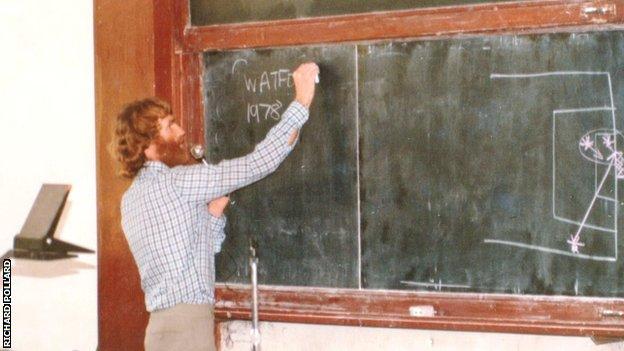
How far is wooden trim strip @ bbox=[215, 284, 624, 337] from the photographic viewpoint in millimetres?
2635

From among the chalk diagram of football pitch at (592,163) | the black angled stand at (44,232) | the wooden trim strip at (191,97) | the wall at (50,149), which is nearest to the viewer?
the black angled stand at (44,232)

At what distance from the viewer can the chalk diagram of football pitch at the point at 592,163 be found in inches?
103

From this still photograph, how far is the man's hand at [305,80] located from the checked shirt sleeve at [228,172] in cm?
21

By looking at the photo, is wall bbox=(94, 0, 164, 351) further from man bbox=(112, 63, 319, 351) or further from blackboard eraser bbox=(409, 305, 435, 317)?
blackboard eraser bbox=(409, 305, 435, 317)

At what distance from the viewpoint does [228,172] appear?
2.66 metres

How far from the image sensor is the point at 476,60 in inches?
108

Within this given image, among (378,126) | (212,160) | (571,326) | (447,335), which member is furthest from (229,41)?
(571,326)

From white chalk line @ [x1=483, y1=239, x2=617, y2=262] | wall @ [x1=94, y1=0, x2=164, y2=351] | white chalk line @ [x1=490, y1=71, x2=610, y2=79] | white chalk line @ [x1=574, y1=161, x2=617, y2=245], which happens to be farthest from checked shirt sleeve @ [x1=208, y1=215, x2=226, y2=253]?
white chalk line @ [x1=574, y1=161, x2=617, y2=245]

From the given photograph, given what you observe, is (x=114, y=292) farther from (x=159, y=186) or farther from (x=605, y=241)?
(x=605, y=241)

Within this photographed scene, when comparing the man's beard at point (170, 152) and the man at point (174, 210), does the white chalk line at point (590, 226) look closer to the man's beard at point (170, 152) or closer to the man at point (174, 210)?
the man at point (174, 210)

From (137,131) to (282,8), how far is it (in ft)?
2.23

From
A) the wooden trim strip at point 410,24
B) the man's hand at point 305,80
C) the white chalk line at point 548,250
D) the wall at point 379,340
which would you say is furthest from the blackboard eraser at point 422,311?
the wooden trim strip at point 410,24

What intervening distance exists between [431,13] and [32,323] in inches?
80.7

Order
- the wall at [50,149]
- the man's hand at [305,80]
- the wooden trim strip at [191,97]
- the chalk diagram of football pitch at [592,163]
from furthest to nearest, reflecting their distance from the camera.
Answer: the wall at [50,149] → the wooden trim strip at [191,97] → the man's hand at [305,80] → the chalk diagram of football pitch at [592,163]
